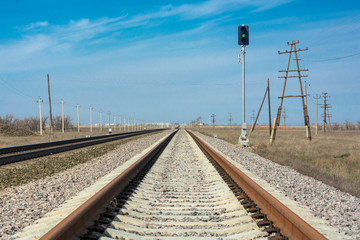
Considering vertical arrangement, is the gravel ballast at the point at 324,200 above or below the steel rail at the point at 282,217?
below

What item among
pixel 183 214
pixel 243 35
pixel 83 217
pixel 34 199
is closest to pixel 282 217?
pixel 183 214

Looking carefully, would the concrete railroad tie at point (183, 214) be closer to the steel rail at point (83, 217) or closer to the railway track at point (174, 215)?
the railway track at point (174, 215)

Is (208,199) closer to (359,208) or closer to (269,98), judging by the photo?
(359,208)

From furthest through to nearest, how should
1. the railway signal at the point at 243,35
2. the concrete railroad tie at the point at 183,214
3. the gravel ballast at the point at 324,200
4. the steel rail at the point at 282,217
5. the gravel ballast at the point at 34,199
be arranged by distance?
the railway signal at the point at 243,35 → the gravel ballast at the point at 34,199 → the gravel ballast at the point at 324,200 → the concrete railroad tie at the point at 183,214 → the steel rail at the point at 282,217

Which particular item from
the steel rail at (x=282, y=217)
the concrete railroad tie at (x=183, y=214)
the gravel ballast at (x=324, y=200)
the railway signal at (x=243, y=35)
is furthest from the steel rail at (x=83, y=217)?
the railway signal at (x=243, y=35)

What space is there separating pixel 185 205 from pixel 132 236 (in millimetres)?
1880

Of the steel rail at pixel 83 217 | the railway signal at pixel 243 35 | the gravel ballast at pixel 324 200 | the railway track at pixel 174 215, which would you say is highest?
the railway signal at pixel 243 35

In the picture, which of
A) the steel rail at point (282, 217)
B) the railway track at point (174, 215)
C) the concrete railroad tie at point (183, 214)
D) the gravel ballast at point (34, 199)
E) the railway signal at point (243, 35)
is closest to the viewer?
the steel rail at point (282, 217)

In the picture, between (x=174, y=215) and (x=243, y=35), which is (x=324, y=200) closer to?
(x=174, y=215)

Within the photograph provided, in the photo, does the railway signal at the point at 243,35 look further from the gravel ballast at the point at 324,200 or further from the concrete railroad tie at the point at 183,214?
the concrete railroad tie at the point at 183,214

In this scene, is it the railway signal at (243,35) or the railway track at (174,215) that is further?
the railway signal at (243,35)

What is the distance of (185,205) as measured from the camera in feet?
19.1

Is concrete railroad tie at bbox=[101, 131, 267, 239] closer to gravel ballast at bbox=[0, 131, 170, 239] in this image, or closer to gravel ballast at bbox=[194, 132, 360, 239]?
gravel ballast at bbox=[194, 132, 360, 239]

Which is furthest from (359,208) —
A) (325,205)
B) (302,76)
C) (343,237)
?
(302,76)
